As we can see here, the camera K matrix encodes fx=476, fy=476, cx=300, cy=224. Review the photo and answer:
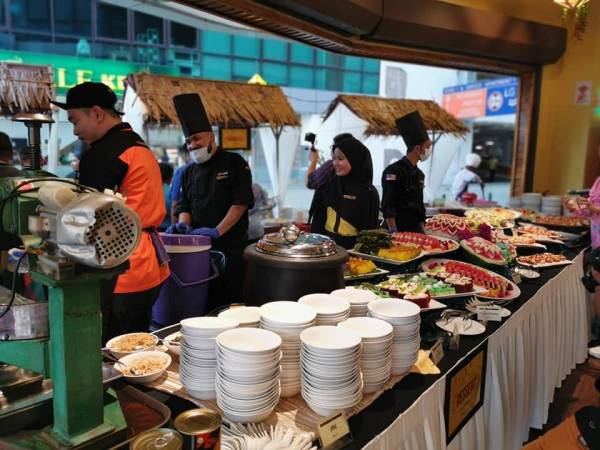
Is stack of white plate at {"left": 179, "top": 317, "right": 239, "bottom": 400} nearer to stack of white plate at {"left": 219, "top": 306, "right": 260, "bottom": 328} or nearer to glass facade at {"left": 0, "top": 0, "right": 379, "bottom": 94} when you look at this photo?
stack of white plate at {"left": 219, "top": 306, "right": 260, "bottom": 328}

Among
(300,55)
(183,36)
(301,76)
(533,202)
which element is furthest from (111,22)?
(533,202)

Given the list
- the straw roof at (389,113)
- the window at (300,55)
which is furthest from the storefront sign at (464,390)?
the window at (300,55)

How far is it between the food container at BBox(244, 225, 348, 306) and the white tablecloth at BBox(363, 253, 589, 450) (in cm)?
48

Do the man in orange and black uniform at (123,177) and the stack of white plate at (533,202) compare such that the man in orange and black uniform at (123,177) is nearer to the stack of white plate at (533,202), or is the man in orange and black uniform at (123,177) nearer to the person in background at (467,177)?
the stack of white plate at (533,202)

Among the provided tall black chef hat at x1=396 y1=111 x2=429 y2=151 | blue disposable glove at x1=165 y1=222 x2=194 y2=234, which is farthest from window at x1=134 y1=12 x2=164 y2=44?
blue disposable glove at x1=165 y1=222 x2=194 y2=234

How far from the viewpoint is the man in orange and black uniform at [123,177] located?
1983mm

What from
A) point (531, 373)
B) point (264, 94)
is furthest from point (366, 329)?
point (264, 94)

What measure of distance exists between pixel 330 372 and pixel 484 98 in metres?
8.79

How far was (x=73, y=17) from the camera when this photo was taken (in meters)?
14.7

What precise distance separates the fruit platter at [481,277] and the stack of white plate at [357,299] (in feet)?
2.82

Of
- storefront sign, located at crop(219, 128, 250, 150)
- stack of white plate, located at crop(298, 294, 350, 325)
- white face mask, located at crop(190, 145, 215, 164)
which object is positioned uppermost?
storefront sign, located at crop(219, 128, 250, 150)

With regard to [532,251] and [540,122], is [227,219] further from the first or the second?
[540,122]

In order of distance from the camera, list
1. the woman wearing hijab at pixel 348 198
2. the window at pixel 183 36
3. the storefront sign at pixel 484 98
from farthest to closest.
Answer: the window at pixel 183 36, the storefront sign at pixel 484 98, the woman wearing hijab at pixel 348 198

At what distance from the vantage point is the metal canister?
865 millimetres
